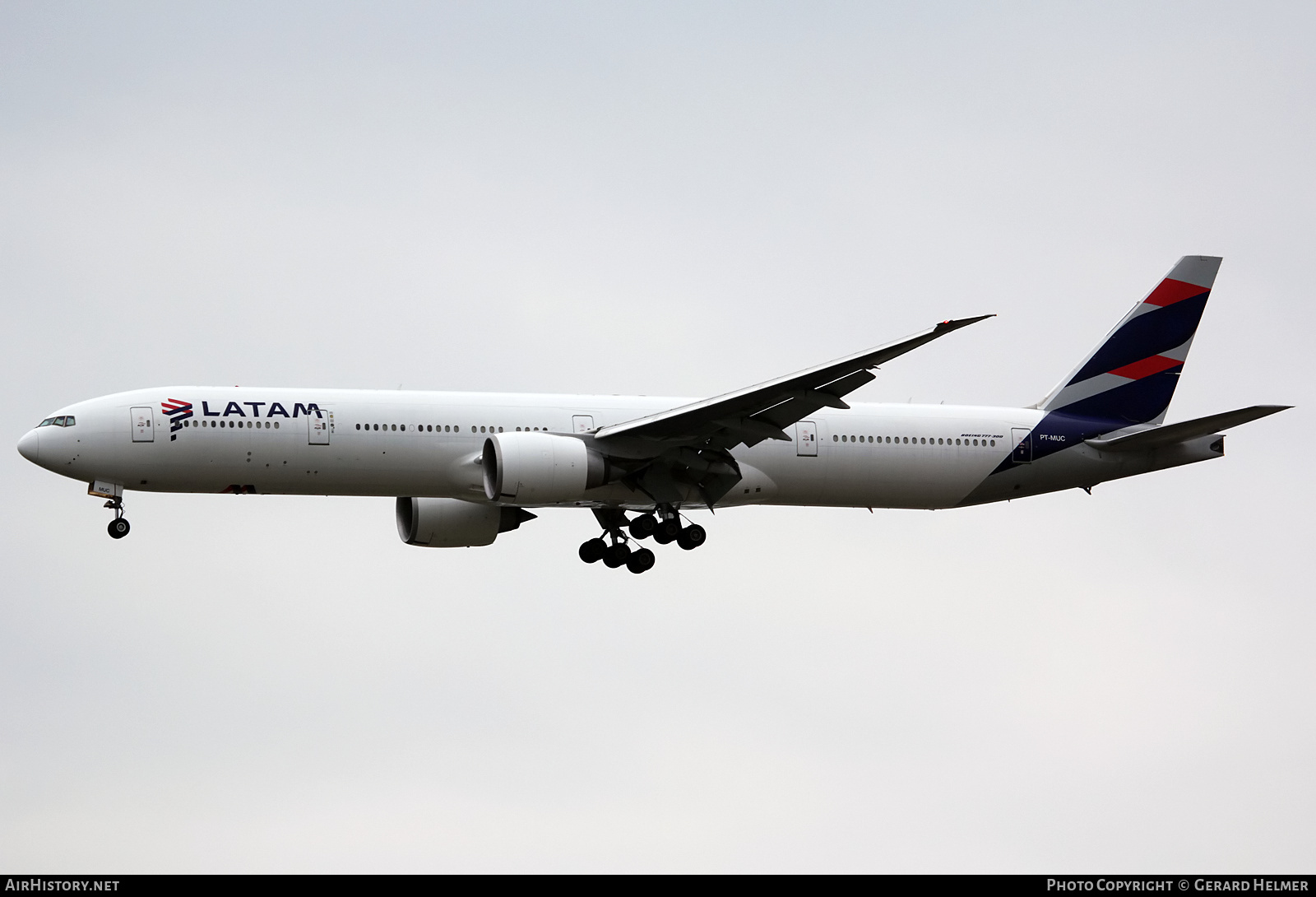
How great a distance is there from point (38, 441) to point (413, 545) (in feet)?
34.1

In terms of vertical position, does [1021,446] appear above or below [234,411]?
below

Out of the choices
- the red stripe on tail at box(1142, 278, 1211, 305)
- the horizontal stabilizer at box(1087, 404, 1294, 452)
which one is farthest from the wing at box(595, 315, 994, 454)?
the red stripe on tail at box(1142, 278, 1211, 305)

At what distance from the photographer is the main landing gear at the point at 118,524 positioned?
1535 inches

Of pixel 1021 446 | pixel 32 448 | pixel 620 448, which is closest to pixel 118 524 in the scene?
pixel 32 448

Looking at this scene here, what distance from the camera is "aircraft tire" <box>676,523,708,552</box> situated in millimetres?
41844

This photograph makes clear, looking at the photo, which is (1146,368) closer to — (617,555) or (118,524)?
(617,555)

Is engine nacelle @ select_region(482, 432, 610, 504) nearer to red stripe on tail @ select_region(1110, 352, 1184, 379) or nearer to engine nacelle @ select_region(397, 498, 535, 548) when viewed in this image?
engine nacelle @ select_region(397, 498, 535, 548)

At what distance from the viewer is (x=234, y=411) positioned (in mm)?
38469

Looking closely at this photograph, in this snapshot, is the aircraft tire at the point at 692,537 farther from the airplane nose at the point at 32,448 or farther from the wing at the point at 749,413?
the airplane nose at the point at 32,448

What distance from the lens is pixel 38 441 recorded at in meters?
38.5

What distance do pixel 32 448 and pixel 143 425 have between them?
2.67 m

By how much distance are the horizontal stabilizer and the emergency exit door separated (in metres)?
23.0

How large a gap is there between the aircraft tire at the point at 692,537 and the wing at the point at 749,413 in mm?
2714

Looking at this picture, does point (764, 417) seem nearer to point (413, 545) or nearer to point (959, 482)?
point (959, 482)
